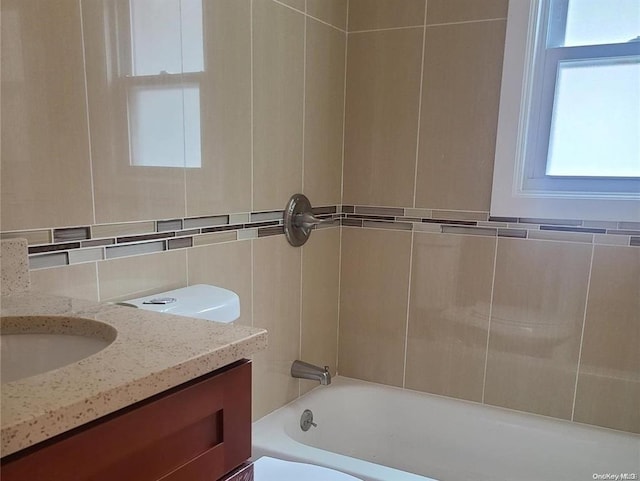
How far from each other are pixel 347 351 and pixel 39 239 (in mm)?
1524

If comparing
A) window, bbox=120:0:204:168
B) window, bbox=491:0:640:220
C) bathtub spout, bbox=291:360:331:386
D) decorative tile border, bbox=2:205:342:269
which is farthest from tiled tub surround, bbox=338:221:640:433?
window, bbox=120:0:204:168

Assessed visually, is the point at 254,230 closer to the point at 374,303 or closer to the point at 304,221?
→ the point at 304,221

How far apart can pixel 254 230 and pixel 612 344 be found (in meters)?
1.34

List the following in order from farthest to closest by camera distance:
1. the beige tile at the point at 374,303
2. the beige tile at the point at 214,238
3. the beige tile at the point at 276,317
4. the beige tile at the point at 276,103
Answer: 1. the beige tile at the point at 374,303
2. the beige tile at the point at 276,317
3. the beige tile at the point at 276,103
4. the beige tile at the point at 214,238

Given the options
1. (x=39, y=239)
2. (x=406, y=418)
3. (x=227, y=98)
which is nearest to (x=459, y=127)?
(x=227, y=98)

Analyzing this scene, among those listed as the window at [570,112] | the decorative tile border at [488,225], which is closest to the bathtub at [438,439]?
the decorative tile border at [488,225]

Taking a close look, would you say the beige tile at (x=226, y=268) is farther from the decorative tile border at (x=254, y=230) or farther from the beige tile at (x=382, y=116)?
the beige tile at (x=382, y=116)

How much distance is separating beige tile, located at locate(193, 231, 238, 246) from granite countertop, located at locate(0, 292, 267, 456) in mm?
512

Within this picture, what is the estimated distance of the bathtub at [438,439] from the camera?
1.73 m

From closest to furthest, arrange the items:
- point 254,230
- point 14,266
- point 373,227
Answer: point 14,266 < point 254,230 < point 373,227

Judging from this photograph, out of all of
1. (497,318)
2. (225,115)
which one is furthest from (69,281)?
(497,318)

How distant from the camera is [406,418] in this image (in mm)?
2057

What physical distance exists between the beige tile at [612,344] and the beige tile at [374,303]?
690 mm

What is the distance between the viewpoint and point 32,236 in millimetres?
965
